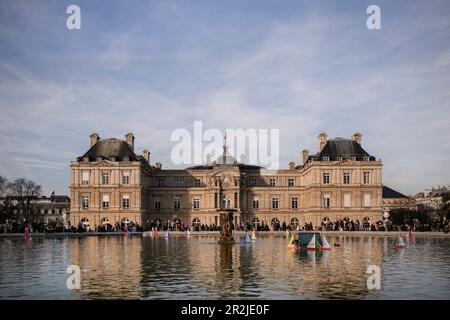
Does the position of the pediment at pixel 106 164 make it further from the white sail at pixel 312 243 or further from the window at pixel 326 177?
the white sail at pixel 312 243

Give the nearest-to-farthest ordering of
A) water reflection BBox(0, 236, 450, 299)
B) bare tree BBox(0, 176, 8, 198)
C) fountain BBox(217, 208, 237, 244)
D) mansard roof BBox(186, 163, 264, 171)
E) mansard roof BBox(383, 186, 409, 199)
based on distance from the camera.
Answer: water reflection BBox(0, 236, 450, 299)
fountain BBox(217, 208, 237, 244)
bare tree BBox(0, 176, 8, 198)
mansard roof BBox(186, 163, 264, 171)
mansard roof BBox(383, 186, 409, 199)

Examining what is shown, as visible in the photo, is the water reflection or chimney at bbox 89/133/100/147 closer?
the water reflection

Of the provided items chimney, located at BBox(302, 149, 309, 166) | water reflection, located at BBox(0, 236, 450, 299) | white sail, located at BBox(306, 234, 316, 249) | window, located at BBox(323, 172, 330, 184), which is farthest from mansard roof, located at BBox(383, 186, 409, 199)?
water reflection, located at BBox(0, 236, 450, 299)

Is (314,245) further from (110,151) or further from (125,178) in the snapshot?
(110,151)

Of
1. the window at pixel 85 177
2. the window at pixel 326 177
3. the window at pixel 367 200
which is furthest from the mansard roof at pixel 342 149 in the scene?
the window at pixel 85 177

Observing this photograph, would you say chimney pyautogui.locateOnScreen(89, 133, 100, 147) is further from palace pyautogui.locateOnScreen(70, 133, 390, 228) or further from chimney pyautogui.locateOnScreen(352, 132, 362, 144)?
chimney pyautogui.locateOnScreen(352, 132, 362, 144)

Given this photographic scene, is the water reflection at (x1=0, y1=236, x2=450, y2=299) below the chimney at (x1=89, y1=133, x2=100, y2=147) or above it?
below

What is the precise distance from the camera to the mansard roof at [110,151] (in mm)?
86125

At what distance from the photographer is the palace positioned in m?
84.4

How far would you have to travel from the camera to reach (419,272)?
77.9ft

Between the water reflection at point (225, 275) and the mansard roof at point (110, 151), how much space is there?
53960 millimetres

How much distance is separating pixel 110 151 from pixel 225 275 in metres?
66.4
